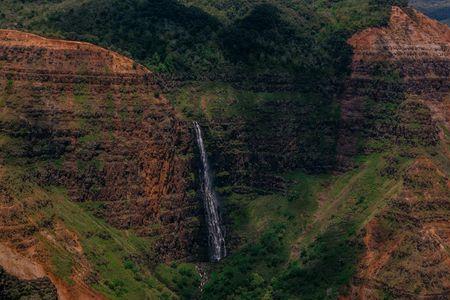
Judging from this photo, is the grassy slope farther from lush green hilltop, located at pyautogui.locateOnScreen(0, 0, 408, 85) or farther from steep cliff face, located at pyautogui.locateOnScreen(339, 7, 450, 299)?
lush green hilltop, located at pyautogui.locateOnScreen(0, 0, 408, 85)

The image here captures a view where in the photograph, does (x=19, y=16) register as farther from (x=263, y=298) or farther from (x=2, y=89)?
(x=263, y=298)

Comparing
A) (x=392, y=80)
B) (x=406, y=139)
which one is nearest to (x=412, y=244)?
(x=406, y=139)

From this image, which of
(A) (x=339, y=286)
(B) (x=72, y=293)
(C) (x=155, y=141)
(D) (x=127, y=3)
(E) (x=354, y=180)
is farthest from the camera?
(D) (x=127, y=3)

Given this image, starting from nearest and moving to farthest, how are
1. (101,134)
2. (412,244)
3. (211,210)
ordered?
(412,244)
(101,134)
(211,210)

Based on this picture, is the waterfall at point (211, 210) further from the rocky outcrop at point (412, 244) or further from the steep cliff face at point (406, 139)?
the rocky outcrop at point (412, 244)

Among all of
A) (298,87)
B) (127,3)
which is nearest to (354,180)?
(298,87)

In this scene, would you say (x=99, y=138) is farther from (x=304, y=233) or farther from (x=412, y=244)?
(x=412, y=244)

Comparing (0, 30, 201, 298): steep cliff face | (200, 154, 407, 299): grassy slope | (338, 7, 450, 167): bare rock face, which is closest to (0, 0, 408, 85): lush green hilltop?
(338, 7, 450, 167): bare rock face
